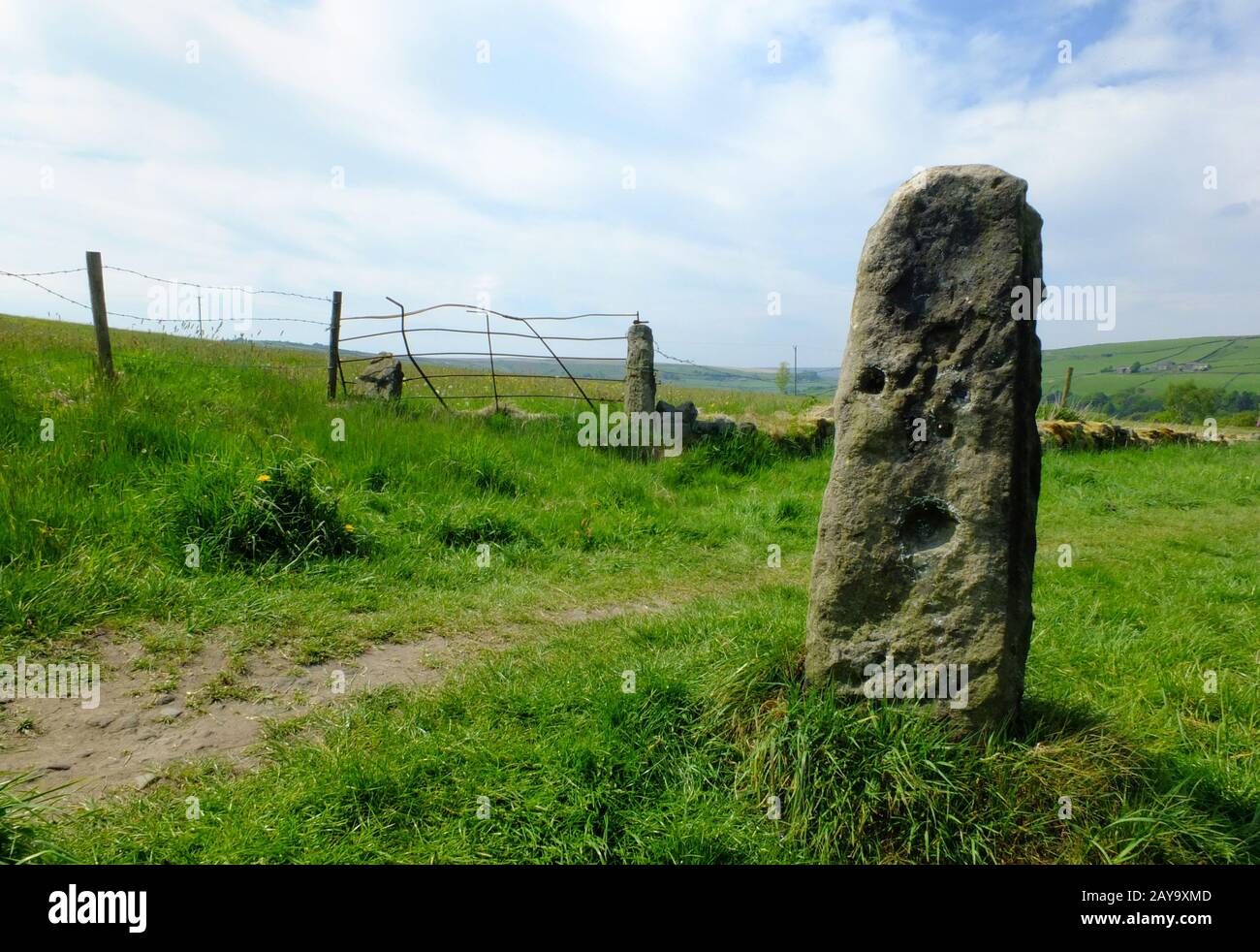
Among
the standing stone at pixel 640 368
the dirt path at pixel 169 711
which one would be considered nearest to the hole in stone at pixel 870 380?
the dirt path at pixel 169 711

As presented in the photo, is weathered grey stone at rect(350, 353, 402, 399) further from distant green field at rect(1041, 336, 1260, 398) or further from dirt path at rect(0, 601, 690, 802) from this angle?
distant green field at rect(1041, 336, 1260, 398)

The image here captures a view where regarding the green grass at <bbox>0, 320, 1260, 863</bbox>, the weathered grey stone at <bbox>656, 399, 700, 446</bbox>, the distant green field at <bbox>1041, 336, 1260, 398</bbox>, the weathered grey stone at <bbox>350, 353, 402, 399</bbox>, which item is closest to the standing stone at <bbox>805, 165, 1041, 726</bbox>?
the green grass at <bbox>0, 320, 1260, 863</bbox>

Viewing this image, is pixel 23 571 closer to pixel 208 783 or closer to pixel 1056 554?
pixel 208 783

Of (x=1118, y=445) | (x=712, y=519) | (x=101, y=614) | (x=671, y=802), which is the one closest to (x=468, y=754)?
(x=671, y=802)

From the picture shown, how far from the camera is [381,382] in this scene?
35.5 feet

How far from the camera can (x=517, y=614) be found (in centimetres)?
548

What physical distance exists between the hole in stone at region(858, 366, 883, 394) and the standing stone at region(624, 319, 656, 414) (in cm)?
748

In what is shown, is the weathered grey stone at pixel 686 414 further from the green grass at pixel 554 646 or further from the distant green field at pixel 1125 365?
the distant green field at pixel 1125 365

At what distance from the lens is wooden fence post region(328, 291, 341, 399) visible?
1017cm

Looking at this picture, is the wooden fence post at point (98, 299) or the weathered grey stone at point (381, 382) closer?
the wooden fence post at point (98, 299)

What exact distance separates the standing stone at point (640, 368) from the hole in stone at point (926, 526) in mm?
7601

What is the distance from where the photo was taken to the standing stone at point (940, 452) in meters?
3.22

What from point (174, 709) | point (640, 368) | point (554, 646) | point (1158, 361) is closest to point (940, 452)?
point (554, 646)

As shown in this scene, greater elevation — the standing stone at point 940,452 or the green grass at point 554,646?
the standing stone at point 940,452
